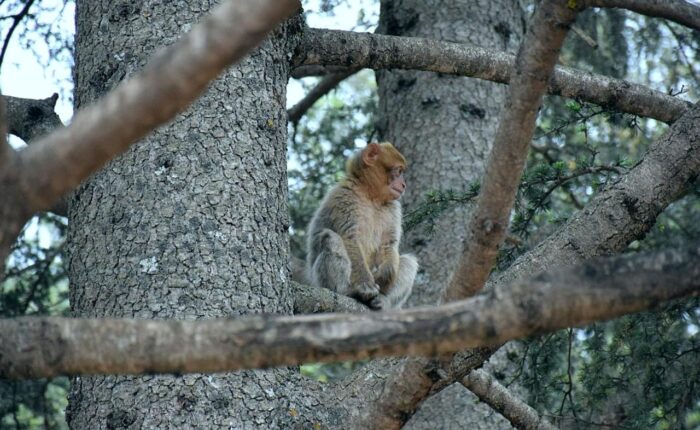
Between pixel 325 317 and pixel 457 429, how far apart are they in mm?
4044

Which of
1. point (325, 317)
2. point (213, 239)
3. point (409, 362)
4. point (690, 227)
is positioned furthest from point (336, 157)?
point (325, 317)

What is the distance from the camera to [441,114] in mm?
7637

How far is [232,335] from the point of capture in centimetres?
254

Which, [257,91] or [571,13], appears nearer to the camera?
[571,13]

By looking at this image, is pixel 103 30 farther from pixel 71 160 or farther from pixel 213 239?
pixel 71 160

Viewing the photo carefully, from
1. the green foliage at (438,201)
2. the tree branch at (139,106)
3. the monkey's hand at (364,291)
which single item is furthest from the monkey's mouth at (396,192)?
the tree branch at (139,106)

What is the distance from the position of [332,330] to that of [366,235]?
19.7 feet

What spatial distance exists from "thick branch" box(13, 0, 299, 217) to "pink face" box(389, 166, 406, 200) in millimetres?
5774

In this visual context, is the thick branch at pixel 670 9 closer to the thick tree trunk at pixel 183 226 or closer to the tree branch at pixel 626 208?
the tree branch at pixel 626 208

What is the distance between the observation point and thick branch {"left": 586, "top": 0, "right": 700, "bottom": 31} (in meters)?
3.81

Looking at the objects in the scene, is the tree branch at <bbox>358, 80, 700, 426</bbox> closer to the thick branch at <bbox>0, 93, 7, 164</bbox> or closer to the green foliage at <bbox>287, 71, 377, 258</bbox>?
the thick branch at <bbox>0, 93, 7, 164</bbox>

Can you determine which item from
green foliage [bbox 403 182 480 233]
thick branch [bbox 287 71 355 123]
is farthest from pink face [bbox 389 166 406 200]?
green foliage [bbox 403 182 480 233]

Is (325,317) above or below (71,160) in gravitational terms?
below

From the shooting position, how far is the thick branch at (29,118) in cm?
530
